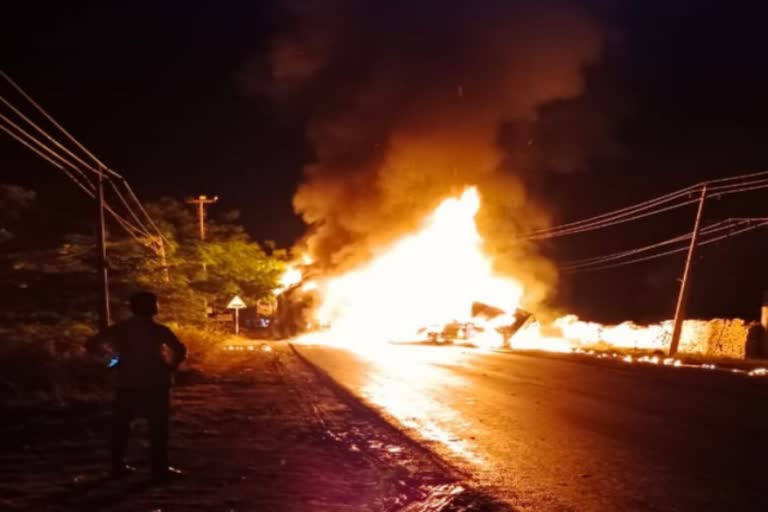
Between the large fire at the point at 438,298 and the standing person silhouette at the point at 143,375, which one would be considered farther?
the large fire at the point at 438,298

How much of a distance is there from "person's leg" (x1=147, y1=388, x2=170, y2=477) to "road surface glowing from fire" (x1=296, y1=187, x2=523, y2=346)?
127ft

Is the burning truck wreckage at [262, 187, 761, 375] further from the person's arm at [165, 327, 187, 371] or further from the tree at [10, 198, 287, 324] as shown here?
the person's arm at [165, 327, 187, 371]

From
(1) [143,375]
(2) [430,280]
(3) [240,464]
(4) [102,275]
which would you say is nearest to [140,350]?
(1) [143,375]

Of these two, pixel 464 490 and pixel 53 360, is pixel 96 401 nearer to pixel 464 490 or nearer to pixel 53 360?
pixel 53 360

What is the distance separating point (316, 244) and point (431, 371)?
36.1 meters

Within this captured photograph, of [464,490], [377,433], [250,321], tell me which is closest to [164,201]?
[377,433]

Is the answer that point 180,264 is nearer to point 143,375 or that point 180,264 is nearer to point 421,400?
point 421,400

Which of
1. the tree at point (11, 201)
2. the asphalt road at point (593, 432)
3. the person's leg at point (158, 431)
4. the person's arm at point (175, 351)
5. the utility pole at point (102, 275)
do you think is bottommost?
the asphalt road at point (593, 432)

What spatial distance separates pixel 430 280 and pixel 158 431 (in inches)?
1666

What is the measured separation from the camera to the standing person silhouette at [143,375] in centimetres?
705

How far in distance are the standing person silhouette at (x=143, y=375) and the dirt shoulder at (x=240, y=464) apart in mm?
287

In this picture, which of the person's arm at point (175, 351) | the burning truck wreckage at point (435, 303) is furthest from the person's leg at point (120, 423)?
the burning truck wreckage at point (435, 303)

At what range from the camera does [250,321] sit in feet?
259

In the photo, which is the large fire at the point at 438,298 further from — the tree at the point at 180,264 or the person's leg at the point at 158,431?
the person's leg at the point at 158,431
